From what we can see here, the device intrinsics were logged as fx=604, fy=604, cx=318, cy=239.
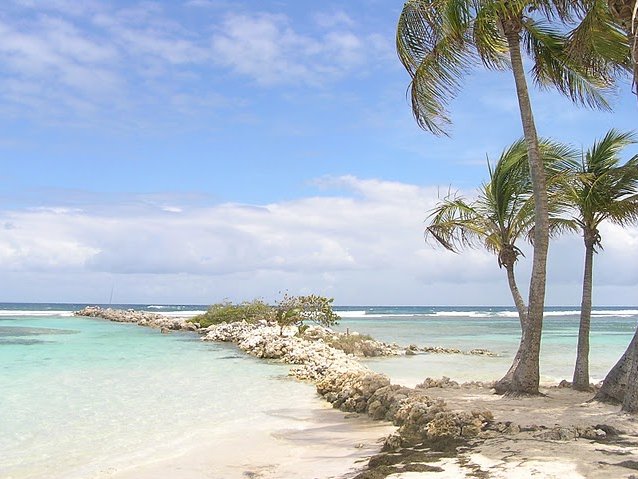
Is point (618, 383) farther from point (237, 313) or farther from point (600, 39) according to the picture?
point (237, 313)

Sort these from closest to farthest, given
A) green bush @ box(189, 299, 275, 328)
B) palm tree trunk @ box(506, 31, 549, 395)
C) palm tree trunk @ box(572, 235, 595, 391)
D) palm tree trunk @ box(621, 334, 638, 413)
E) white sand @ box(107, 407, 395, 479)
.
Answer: white sand @ box(107, 407, 395, 479)
palm tree trunk @ box(621, 334, 638, 413)
palm tree trunk @ box(506, 31, 549, 395)
palm tree trunk @ box(572, 235, 595, 391)
green bush @ box(189, 299, 275, 328)

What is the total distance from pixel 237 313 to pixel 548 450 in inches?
1161

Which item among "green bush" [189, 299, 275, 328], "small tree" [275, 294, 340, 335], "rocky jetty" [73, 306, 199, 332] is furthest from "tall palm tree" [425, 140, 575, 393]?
"rocky jetty" [73, 306, 199, 332]

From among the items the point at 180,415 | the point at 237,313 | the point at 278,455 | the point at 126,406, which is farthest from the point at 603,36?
the point at 237,313

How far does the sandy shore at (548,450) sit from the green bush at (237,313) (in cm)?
2358

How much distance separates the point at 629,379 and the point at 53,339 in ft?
88.3

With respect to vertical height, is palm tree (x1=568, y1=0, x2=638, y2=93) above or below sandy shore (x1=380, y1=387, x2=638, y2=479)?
above

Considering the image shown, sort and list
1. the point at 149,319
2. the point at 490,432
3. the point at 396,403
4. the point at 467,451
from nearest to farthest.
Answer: the point at 467,451
the point at 490,432
the point at 396,403
the point at 149,319

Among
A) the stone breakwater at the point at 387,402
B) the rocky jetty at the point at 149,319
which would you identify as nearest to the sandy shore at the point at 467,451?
the stone breakwater at the point at 387,402

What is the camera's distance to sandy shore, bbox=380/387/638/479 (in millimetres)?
5445

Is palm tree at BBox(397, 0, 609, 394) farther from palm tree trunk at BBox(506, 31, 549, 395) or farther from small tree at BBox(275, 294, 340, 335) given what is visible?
small tree at BBox(275, 294, 340, 335)

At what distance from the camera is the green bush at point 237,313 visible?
32.7 meters

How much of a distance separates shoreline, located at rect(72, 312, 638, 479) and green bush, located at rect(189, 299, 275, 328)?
2133 cm

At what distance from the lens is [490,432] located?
23.7 ft
